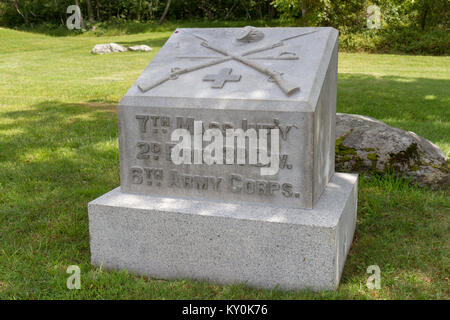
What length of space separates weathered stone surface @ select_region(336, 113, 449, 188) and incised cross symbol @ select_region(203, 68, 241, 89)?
198cm

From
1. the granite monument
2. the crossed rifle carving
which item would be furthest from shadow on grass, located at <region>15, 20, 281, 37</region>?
the granite monument

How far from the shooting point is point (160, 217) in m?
3.09

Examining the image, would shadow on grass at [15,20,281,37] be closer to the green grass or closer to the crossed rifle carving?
the green grass

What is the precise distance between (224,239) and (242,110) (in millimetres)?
822

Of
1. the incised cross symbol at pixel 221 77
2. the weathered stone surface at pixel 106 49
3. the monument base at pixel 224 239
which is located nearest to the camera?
the monument base at pixel 224 239

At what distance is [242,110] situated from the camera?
2973mm

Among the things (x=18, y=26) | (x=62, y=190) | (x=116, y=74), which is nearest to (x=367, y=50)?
(x=116, y=74)

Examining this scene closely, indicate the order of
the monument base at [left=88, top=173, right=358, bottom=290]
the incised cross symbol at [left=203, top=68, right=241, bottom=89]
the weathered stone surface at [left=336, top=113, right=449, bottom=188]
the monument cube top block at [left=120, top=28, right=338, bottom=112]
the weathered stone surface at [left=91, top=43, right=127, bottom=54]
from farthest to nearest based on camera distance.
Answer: the weathered stone surface at [left=91, top=43, right=127, bottom=54], the weathered stone surface at [left=336, top=113, right=449, bottom=188], the incised cross symbol at [left=203, top=68, right=241, bottom=89], the monument cube top block at [left=120, top=28, right=338, bottom=112], the monument base at [left=88, top=173, right=358, bottom=290]

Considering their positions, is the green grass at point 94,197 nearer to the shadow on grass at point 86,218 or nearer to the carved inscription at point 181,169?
the shadow on grass at point 86,218

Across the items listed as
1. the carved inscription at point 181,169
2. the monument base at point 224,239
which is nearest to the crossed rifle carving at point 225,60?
the carved inscription at point 181,169

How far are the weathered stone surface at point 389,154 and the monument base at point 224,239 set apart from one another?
1.43m

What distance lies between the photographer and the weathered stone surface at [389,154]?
15.0ft

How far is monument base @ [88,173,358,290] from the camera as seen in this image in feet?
9.29

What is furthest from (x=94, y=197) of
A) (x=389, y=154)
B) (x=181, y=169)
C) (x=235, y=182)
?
(x=389, y=154)
